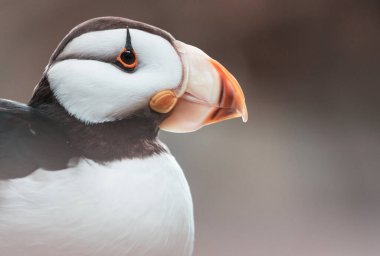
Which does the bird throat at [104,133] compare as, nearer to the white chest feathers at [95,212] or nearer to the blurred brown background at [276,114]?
the white chest feathers at [95,212]

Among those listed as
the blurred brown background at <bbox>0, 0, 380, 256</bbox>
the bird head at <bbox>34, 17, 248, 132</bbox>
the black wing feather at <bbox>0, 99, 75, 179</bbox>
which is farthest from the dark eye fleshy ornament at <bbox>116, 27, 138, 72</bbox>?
the blurred brown background at <bbox>0, 0, 380, 256</bbox>

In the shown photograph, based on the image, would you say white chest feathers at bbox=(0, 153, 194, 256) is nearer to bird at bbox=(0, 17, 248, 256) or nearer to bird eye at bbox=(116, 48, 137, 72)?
bird at bbox=(0, 17, 248, 256)

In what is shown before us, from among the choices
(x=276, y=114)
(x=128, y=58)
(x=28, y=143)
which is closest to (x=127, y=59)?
(x=128, y=58)

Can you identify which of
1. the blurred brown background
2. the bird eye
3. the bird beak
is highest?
the bird eye

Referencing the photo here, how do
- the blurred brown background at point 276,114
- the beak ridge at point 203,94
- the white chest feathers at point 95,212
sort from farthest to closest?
the blurred brown background at point 276,114, the beak ridge at point 203,94, the white chest feathers at point 95,212

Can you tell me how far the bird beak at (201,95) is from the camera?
2.20ft

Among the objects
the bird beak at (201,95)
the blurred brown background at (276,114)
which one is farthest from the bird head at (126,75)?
the blurred brown background at (276,114)

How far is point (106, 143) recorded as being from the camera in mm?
637

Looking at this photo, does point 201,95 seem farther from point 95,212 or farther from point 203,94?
point 95,212

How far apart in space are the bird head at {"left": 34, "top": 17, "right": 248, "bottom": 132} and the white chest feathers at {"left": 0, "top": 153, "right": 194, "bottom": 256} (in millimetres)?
69

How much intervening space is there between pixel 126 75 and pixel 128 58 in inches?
0.8

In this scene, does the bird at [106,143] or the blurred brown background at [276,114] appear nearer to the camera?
the bird at [106,143]

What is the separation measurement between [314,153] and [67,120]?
0.78 m

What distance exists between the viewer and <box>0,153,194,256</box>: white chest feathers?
1.88 ft
